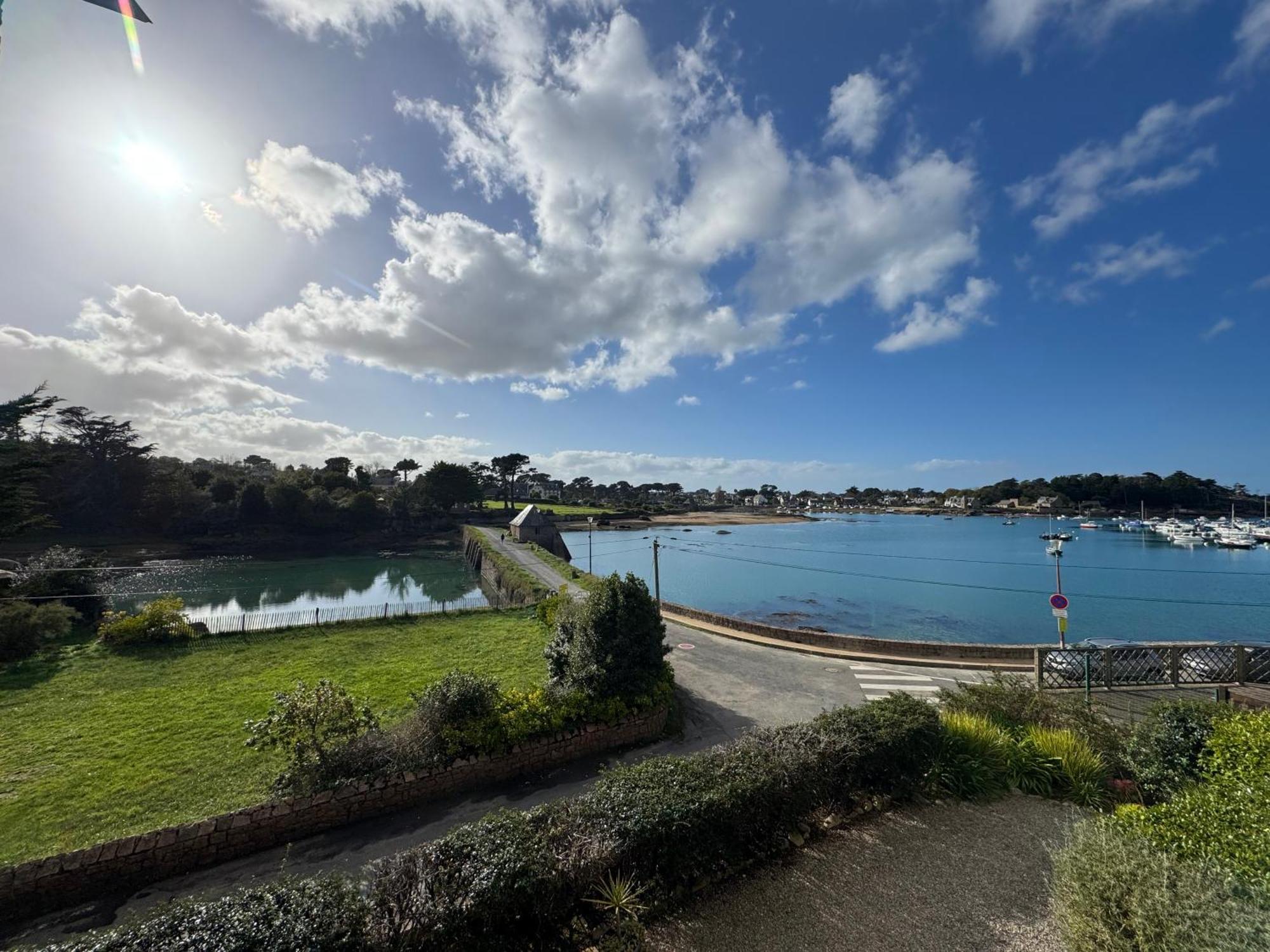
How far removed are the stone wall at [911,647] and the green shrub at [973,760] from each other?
867 centimetres

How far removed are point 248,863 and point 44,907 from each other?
6.22 ft

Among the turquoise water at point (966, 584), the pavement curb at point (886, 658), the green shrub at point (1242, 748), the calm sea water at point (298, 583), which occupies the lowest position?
the turquoise water at point (966, 584)

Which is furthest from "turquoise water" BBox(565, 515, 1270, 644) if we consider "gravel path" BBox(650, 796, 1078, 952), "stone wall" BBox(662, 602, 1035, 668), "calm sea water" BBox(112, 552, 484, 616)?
"gravel path" BBox(650, 796, 1078, 952)

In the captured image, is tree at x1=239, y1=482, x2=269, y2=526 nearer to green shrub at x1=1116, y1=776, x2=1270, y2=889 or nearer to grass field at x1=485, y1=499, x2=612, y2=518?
grass field at x1=485, y1=499, x2=612, y2=518

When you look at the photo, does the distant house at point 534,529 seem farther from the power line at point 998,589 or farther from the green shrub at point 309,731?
the green shrub at point 309,731

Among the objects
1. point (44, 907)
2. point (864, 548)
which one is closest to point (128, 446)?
point (44, 907)

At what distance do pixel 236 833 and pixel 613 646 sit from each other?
6.14 meters

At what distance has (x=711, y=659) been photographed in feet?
48.9

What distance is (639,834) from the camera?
4.48 meters

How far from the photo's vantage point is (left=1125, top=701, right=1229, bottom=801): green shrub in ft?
19.0

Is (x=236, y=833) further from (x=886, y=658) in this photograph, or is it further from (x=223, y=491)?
(x=223, y=491)

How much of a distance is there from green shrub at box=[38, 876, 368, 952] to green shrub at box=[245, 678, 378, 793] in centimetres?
406

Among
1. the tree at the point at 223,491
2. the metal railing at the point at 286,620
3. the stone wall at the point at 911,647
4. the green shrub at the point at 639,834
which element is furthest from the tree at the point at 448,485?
the green shrub at the point at 639,834

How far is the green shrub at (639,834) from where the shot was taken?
381 cm
